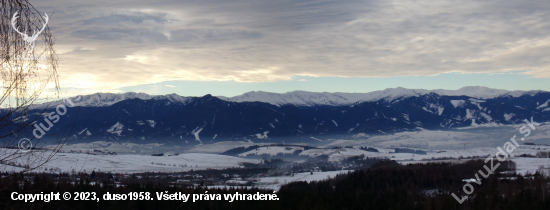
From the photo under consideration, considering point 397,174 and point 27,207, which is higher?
point 27,207

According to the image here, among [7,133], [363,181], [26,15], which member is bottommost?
[363,181]

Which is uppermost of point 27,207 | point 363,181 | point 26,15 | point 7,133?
point 26,15

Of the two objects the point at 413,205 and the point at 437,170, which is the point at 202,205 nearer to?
the point at 413,205

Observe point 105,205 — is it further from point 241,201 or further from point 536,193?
point 536,193

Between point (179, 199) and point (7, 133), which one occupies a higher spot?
point (7, 133)

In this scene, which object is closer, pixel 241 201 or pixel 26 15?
pixel 26 15

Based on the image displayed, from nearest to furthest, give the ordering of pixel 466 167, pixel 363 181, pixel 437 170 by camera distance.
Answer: pixel 363 181 < pixel 437 170 < pixel 466 167

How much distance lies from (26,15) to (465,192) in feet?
329

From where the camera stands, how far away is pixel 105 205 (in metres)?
64.7

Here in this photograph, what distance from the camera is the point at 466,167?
144250 millimetres

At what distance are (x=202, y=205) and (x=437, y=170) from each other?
282 ft

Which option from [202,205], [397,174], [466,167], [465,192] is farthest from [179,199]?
[466,167]

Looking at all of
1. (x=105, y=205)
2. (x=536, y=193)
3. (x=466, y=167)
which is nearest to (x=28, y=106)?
(x=105, y=205)

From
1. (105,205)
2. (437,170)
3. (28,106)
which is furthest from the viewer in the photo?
(437,170)
